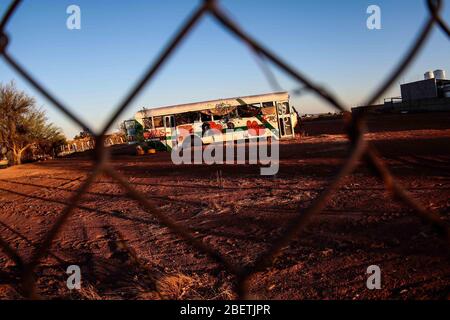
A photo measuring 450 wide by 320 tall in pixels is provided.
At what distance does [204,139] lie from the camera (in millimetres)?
18906

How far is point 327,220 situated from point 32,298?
452cm

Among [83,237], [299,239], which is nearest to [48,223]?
[83,237]

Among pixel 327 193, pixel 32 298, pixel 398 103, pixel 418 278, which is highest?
pixel 398 103

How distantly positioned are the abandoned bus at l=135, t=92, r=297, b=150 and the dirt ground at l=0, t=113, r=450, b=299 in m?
9.12

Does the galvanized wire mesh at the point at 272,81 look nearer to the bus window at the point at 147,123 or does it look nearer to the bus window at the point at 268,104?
the bus window at the point at 268,104

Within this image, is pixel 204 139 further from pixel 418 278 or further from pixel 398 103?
pixel 398 103

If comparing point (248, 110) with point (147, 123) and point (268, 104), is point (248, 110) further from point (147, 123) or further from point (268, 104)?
point (147, 123)

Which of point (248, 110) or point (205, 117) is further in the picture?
point (205, 117)

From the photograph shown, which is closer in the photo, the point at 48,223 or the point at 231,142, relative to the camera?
the point at 48,223

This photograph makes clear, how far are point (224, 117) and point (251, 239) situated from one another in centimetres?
1397

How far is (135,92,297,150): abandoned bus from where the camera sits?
18047mm

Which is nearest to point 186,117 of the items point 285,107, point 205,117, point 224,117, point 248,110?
point 205,117

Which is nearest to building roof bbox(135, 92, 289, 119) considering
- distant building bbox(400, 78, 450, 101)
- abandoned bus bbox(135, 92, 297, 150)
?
abandoned bus bbox(135, 92, 297, 150)

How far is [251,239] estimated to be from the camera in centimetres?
468
